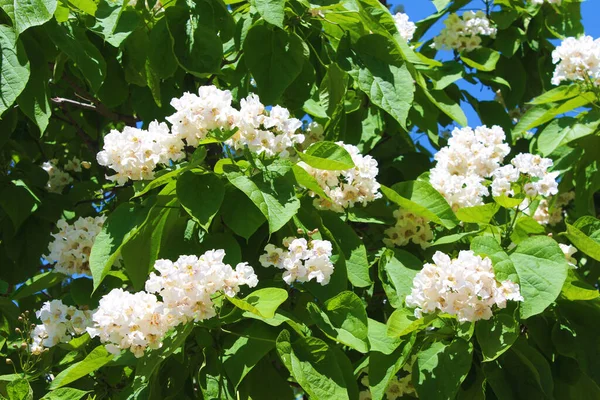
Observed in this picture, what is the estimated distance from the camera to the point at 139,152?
74.5 inches

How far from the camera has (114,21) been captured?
2.07 metres

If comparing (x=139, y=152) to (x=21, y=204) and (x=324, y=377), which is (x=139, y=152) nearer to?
(x=324, y=377)

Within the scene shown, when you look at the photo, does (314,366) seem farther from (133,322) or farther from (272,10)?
(272,10)

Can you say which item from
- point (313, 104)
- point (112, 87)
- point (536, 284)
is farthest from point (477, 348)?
point (112, 87)

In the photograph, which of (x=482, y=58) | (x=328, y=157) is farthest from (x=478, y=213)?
(x=482, y=58)

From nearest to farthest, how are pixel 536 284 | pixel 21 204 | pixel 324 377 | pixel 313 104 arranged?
pixel 324 377, pixel 536 284, pixel 313 104, pixel 21 204

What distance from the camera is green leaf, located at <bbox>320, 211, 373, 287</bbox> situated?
6.61ft

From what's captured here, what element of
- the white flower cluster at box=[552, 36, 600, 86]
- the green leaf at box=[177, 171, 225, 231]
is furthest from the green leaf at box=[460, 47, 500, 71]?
the green leaf at box=[177, 171, 225, 231]

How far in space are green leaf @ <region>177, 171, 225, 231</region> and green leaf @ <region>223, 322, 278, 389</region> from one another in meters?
0.24

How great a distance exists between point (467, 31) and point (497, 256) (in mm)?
1478

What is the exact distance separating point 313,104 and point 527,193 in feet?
2.01

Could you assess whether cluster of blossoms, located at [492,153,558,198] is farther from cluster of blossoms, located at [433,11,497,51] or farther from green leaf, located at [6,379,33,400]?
green leaf, located at [6,379,33,400]

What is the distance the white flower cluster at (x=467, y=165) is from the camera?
222cm

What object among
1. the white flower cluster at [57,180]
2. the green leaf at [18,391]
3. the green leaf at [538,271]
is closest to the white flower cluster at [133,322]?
the green leaf at [18,391]
